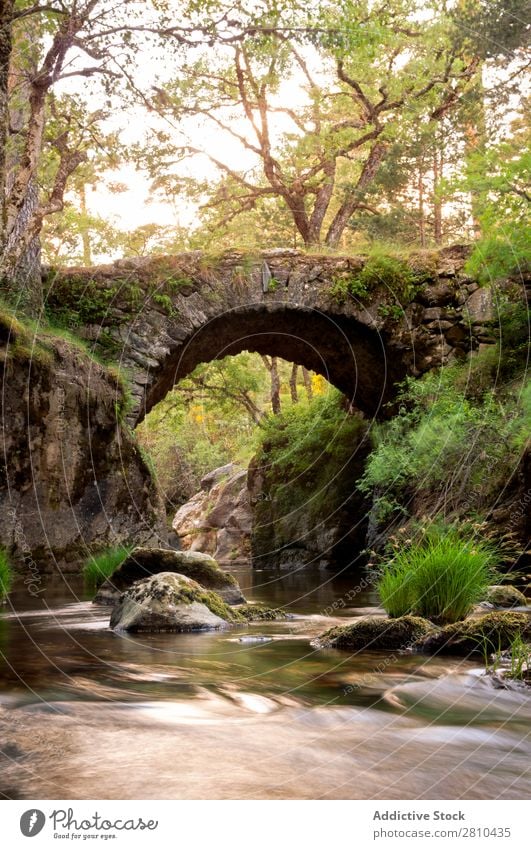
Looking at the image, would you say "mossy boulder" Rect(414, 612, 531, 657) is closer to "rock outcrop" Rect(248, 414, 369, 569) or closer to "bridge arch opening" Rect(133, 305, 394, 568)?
"bridge arch opening" Rect(133, 305, 394, 568)

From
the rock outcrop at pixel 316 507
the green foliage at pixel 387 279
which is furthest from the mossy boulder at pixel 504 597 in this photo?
the rock outcrop at pixel 316 507

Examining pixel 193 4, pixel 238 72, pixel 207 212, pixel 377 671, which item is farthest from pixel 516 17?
pixel 377 671

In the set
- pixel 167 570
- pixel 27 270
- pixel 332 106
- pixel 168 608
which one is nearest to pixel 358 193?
pixel 332 106

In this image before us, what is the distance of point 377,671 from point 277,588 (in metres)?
7.57

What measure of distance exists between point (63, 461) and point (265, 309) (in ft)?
17.2

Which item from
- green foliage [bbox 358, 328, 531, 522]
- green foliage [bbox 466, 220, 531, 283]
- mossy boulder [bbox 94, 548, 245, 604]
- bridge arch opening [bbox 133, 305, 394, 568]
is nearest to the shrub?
green foliage [bbox 358, 328, 531, 522]

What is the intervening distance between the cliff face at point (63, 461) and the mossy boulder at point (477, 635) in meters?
6.97

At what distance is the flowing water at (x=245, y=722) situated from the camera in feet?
7.64

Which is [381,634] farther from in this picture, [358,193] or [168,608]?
[358,193]

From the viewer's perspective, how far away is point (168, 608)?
6117 mm

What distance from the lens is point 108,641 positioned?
5301 mm
